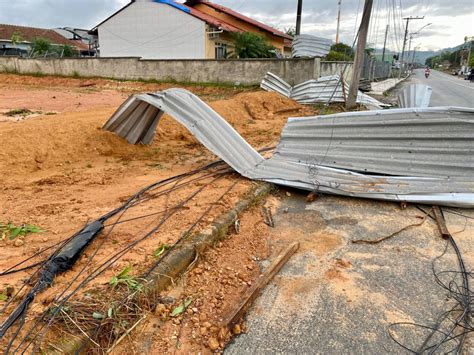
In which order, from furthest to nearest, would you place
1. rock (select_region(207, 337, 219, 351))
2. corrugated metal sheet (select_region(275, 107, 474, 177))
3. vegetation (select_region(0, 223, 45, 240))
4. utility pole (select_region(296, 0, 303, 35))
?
utility pole (select_region(296, 0, 303, 35)) < corrugated metal sheet (select_region(275, 107, 474, 177)) < vegetation (select_region(0, 223, 45, 240)) < rock (select_region(207, 337, 219, 351))

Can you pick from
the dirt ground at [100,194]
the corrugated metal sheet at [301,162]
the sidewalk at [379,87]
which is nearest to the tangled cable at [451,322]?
the dirt ground at [100,194]

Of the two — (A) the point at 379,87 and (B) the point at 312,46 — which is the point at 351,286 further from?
(A) the point at 379,87

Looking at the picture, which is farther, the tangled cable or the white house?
the white house

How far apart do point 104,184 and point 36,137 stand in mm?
1928

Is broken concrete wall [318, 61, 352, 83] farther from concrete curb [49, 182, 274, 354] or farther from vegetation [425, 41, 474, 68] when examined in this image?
vegetation [425, 41, 474, 68]

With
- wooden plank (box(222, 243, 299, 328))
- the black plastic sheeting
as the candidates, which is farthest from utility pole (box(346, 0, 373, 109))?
the black plastic sheeting

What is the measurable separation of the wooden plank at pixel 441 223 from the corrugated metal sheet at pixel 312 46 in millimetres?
14003

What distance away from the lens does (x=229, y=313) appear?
2.49 metres

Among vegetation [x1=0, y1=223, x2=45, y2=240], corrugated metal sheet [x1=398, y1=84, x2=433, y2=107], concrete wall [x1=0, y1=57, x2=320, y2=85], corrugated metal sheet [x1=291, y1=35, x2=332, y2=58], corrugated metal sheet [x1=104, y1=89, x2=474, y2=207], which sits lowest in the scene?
vegetation [x1=0, y1=223, x2=45, y2=240]

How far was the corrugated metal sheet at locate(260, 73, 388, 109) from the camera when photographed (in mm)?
12663

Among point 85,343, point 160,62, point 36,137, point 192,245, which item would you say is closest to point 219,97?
point 160,62

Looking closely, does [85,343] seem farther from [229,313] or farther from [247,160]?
[247,160]

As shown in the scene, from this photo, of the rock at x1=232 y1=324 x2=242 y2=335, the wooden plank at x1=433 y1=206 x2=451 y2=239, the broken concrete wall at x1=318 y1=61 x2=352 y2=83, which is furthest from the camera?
the broken concrete wall at x1=318 y1=61 x2=352 y2=83

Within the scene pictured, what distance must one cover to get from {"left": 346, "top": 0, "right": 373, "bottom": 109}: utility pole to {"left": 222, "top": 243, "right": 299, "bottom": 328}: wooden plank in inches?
374
